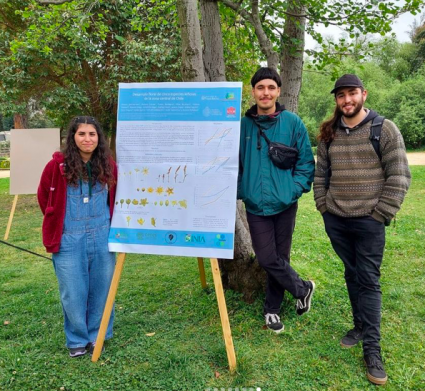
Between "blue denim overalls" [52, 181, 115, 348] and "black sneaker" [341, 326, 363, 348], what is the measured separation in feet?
6.02

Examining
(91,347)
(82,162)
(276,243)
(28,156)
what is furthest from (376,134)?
(28,156)

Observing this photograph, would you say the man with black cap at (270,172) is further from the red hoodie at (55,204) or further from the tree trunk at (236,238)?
the red hoodie at (55,204)

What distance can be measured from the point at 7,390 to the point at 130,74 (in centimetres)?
777

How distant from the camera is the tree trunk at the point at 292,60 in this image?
3.61m

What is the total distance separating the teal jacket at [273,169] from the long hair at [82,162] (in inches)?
38.5

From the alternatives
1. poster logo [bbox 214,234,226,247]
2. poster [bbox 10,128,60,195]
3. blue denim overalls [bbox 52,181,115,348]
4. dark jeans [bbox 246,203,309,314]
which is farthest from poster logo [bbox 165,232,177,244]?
poster [bbox 10,128,60,195]

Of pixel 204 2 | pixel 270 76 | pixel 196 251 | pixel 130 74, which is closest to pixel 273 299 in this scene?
pixel 196 251

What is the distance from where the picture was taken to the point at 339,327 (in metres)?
3.04

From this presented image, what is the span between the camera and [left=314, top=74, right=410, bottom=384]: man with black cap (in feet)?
7.64

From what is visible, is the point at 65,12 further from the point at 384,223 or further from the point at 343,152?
the point at 384,223

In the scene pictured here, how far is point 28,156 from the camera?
21.5ft

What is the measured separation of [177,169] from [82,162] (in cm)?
68

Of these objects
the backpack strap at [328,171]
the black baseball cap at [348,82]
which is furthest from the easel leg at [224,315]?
the black baseball cap at [348,82]

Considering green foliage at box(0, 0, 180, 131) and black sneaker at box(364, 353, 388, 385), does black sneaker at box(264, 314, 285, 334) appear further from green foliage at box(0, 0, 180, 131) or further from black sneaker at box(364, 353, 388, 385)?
green foliage at box(0, 0, 180, 131)
